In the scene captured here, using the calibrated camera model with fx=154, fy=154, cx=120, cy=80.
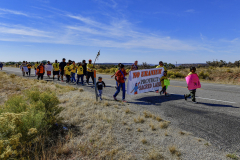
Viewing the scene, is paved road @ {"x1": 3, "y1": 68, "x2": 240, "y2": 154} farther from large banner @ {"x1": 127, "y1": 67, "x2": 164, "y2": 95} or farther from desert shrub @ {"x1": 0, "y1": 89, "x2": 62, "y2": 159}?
desert shrub @ {"x1": 0, "y1": 89, "x2": 62, "y2": 159}

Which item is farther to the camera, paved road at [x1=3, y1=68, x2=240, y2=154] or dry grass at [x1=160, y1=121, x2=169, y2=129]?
dry grass at [x1=160, y1=121, x2=169, y2=129]

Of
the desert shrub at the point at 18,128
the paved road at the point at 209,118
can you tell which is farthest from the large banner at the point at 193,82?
the desert shrub at the point at 18,128

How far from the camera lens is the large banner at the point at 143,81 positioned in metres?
9.08

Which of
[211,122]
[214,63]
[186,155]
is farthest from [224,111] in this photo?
[214,63]

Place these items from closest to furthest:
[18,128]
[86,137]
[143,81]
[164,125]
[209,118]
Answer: [18,128], [86,137], [164,125], [209,118], [143,81]

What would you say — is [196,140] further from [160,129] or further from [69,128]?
[69,128]

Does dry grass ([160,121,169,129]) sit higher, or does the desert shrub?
the desert shrub

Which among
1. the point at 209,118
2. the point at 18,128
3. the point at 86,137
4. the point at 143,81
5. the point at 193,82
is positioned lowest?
the point at 86,137

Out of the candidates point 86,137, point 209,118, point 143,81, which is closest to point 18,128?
point 86,137

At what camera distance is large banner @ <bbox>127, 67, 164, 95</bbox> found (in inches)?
357

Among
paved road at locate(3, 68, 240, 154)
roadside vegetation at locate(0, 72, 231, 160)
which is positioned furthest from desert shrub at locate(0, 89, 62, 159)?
paved road at locate(3, 68, 240, 154)

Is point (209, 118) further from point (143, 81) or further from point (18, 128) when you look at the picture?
point (18, 128)

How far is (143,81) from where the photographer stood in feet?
31.6

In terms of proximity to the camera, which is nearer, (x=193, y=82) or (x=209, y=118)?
(x=209, y=118)
